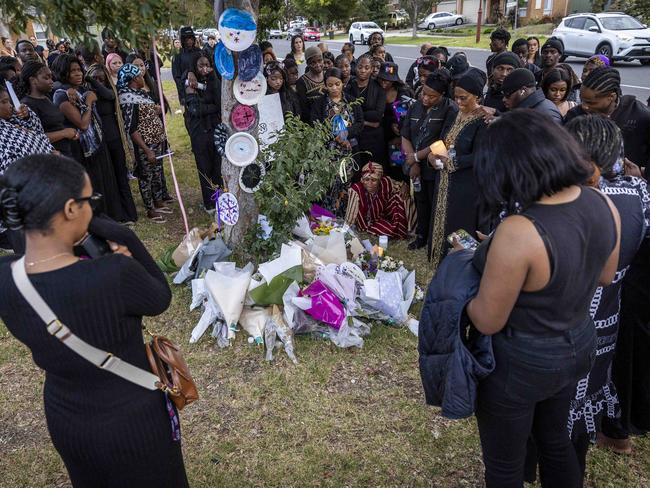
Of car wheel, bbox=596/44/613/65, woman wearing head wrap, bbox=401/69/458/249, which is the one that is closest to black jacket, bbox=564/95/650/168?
woman wearing head wrap, bbox=401/69/458/249

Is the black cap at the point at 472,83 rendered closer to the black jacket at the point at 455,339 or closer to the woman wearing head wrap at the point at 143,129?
the black jacket at the point at 455,339

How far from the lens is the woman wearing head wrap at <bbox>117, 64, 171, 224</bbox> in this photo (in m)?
5.58

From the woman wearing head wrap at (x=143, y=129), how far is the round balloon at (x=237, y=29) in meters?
2.10

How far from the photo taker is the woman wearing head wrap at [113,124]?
223 inches

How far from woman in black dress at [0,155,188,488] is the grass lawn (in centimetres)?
107

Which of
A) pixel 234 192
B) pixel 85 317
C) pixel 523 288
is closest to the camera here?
pixel 85 317

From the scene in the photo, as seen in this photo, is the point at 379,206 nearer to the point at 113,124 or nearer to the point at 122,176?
the point at 122,176

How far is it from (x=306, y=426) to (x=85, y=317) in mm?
1851

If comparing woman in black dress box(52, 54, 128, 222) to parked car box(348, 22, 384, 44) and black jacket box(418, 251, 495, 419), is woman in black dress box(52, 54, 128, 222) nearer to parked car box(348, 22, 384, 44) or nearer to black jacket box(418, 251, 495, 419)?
black jacket box(418, 251, 495, 419)

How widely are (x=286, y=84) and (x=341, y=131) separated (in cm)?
92

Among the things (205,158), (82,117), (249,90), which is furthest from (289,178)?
(82,117)

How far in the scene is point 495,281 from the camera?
1.65 m

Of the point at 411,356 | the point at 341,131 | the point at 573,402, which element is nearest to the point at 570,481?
the point at 573,402

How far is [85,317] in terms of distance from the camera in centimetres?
156
